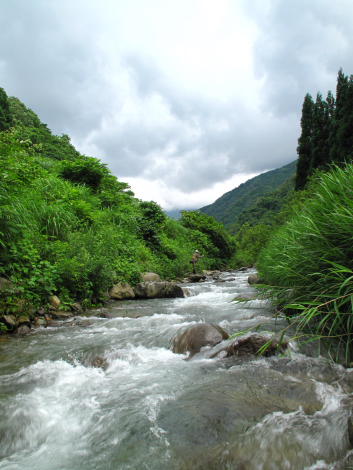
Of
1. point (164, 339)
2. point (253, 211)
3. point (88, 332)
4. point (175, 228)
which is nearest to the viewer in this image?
point (164, 339)

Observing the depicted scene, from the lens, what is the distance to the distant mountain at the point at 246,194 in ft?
328

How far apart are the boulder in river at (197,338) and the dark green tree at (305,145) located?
2999 cm

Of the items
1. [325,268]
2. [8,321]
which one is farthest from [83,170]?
[325,268]

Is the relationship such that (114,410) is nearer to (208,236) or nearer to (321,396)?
(321,396)

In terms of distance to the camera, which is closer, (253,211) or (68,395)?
(68,395)

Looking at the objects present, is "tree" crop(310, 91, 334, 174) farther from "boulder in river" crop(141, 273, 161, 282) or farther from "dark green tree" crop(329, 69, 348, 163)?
"boulder in river" crop(141, 273, 161, 282)

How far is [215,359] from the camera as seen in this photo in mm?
3479

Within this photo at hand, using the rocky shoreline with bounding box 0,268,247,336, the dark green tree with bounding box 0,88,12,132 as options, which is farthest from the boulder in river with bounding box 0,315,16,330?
the dark green tree with bounding box 0,88,12,132

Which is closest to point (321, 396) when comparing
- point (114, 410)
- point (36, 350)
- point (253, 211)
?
point (114, 410)

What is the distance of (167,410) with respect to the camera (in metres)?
2.42

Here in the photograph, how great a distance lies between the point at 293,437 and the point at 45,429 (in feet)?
6.60

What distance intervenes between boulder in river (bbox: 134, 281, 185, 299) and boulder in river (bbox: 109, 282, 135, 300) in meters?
0.23

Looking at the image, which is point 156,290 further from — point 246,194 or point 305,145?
point 246,194

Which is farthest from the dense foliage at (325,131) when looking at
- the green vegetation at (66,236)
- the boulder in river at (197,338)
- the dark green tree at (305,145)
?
the boulder in river at (197,338)
